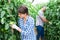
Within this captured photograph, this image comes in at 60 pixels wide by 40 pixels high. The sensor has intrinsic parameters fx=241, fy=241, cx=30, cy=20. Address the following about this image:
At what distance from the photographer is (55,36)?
17.6 ft

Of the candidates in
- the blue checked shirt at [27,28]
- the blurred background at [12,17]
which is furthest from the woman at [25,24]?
the blurred background at [12,17]

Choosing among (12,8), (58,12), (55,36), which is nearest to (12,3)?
(12,8)

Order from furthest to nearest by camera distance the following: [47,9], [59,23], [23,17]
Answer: [47,9]
[59,23]
[23,17]

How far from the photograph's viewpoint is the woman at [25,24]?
4.26 meters

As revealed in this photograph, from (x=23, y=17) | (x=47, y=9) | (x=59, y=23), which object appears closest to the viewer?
(x=23, y=17)

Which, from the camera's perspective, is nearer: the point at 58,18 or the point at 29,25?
the point at 29,25

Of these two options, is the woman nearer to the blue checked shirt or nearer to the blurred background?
the blue checked shirt

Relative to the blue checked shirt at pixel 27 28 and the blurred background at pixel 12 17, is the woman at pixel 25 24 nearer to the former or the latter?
the blue checked shirt at pixel 27 28

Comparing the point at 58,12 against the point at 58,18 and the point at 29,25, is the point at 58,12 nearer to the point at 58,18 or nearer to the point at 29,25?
the point at 58,18

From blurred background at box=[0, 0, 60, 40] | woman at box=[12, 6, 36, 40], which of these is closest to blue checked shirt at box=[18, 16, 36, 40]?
woman at box=[12, 6, 36, 40]

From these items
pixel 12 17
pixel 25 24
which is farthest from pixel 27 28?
pixel 12 17

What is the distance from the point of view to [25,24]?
4.37m

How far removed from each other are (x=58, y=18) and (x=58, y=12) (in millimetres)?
136

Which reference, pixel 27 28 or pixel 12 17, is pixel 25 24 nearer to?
pixel 27 28
